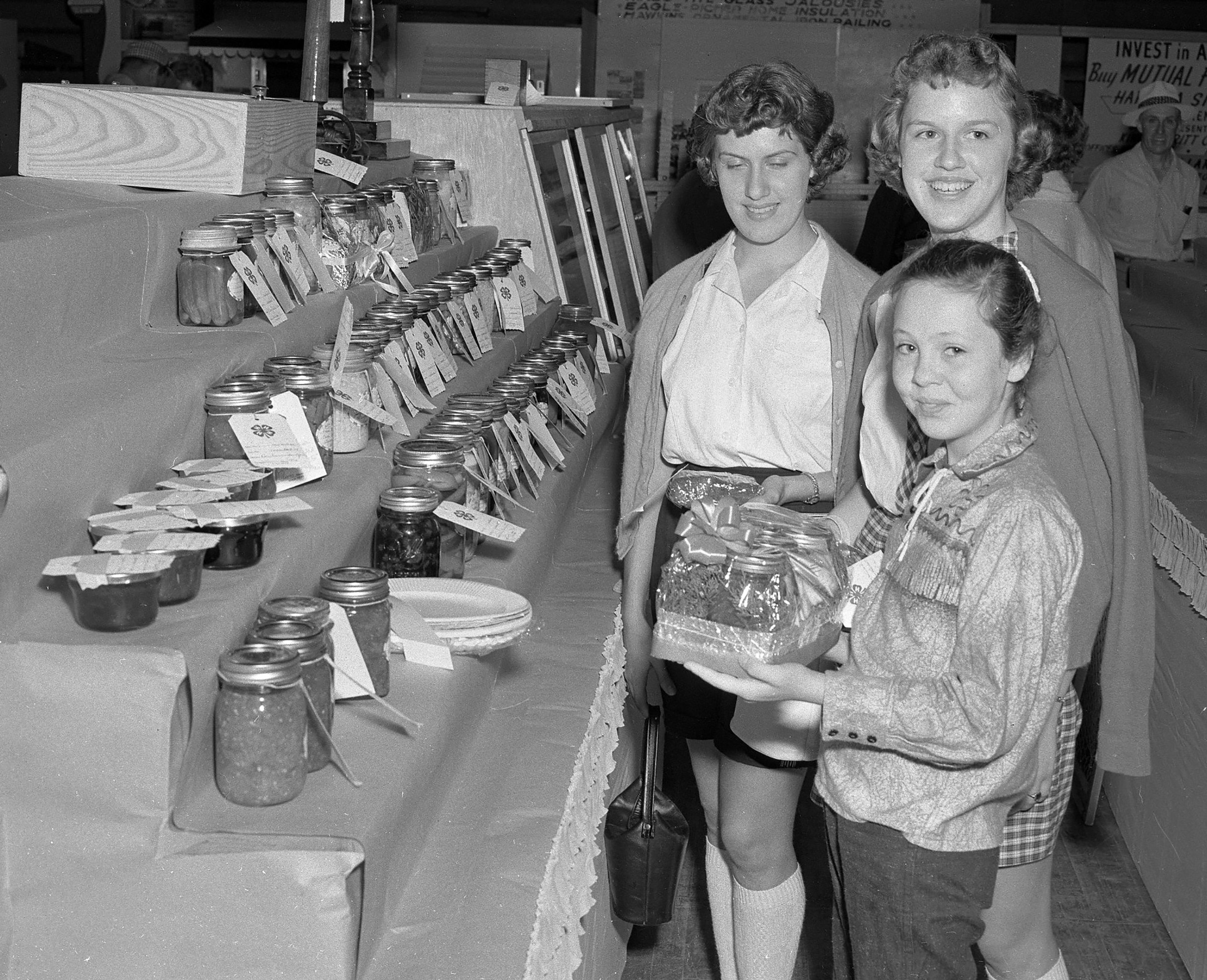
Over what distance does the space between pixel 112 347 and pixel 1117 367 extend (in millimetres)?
1442

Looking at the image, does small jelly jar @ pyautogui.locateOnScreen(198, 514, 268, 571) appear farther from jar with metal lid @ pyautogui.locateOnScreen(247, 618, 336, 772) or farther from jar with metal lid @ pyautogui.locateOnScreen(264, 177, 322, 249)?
jar with metal lid @ pyautogui.locateOnScreen(264, 177, 322, 249)

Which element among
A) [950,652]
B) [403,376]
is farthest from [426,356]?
[950,652]

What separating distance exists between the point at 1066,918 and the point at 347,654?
234 centimetres

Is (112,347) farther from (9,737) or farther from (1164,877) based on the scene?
(1164,877)

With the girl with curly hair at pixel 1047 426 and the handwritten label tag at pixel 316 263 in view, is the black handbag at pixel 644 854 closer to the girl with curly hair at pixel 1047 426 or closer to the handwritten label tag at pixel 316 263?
the girl with curly hair at pixel 1047 426

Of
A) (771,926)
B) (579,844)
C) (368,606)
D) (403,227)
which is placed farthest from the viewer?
(403,227)

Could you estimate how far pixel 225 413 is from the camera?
180cm

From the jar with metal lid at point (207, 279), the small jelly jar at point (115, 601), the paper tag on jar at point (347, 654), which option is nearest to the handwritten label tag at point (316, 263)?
the jar with metal lid at point (207, 279)

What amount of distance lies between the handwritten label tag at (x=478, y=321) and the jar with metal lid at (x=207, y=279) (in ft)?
2.69

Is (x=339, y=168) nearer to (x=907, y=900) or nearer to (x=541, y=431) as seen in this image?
(x=541, y=431)

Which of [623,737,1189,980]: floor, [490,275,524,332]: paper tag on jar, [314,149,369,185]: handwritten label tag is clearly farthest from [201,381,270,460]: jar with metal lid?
[623,737,1189,980]: floor

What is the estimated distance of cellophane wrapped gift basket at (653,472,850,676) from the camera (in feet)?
4.83

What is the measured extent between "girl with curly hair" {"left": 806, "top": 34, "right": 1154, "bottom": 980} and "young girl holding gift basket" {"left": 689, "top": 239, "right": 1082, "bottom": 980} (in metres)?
0.11

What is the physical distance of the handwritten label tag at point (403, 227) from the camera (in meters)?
2.96
